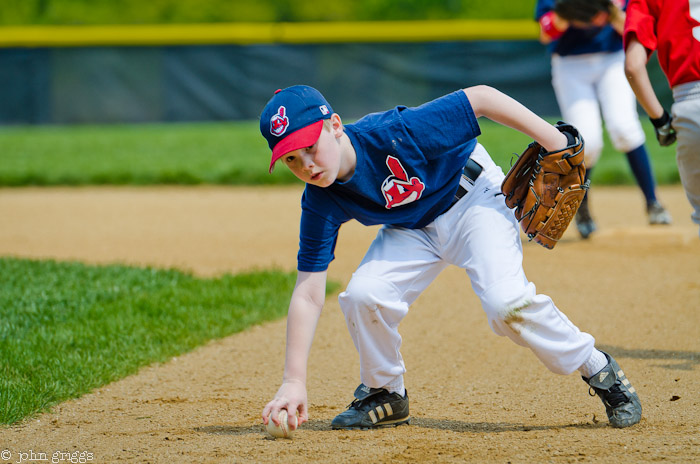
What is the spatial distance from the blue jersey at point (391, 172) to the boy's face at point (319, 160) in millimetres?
101

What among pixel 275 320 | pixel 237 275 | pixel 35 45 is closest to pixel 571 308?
pixel 275 320

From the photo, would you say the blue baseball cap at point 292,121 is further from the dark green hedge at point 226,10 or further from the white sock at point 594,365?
the dark green hedge at point 226,10

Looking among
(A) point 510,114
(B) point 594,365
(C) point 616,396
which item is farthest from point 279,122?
(C) point 616,396

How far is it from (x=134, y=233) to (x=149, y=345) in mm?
3171

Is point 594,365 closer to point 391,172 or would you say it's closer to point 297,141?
point 391,172

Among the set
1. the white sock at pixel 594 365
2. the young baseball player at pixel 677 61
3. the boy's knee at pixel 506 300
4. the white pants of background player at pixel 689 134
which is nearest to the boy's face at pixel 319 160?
the boy's knee at pixel 506 300

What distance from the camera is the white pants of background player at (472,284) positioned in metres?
2.48

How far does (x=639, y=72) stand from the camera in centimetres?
316

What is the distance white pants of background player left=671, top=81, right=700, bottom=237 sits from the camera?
10.2 ft

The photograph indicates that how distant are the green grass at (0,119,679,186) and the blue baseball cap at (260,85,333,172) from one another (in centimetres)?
691

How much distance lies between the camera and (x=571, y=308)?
4.21 metres

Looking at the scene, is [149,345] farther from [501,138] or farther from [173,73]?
[173,73]

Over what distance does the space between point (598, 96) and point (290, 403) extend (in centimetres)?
395

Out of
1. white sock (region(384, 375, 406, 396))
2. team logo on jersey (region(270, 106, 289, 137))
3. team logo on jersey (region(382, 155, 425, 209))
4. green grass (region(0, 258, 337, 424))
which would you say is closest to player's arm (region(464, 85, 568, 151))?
team logo on jersey (region(382, 155, 425, 209))
